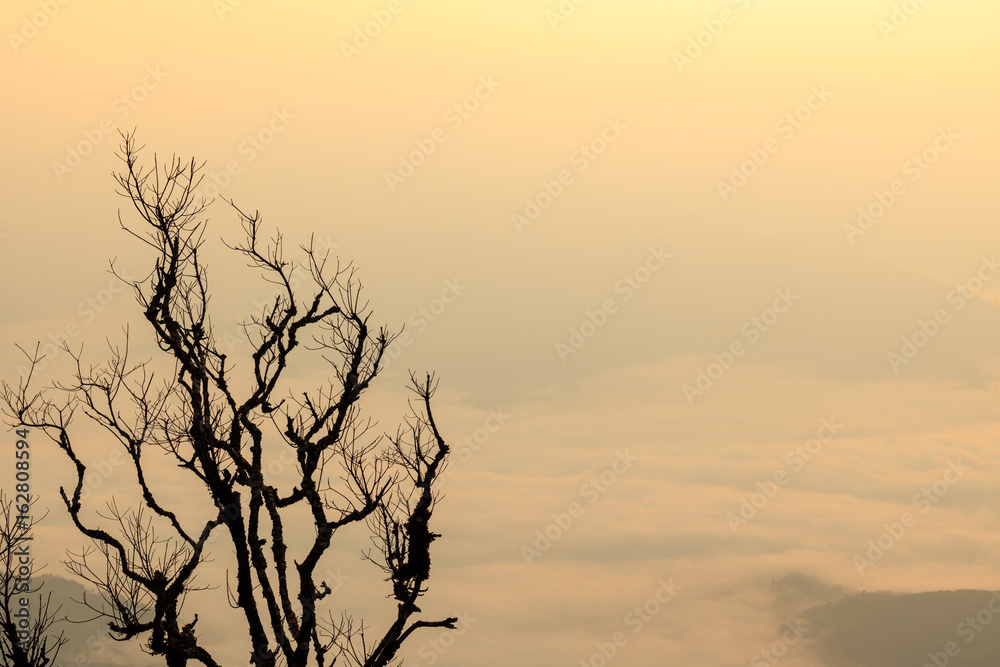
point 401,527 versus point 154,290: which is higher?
point 154,290

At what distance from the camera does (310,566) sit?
9844 millimetres

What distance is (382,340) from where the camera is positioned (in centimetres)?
1010

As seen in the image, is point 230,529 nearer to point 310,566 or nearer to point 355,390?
point 310,566

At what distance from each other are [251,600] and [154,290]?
11.2 ft

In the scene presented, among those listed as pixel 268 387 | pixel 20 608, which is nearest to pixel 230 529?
pixel 268 387

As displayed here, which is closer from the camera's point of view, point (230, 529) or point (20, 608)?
point (230, 529)

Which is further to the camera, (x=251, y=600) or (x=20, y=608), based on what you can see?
(x=20, y=608)

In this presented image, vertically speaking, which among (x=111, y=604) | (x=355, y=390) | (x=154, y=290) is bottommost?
(x=111, y=604)

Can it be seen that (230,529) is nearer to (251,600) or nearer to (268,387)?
(251,600)

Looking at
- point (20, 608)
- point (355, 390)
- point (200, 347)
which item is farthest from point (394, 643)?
point (20, 608)

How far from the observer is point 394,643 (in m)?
9.90

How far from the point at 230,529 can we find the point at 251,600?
780 millimetres

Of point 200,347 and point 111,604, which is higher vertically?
point 200,347

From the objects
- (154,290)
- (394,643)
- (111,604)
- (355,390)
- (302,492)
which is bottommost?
(394,643)
